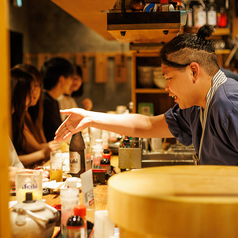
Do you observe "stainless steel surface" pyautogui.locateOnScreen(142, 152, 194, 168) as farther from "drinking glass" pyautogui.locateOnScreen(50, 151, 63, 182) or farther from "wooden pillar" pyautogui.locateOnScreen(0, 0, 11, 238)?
"wooden pillar" pyautogui.locateOnScreen(0, 0, 11, 238)

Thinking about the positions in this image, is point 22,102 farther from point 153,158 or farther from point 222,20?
point 222,20

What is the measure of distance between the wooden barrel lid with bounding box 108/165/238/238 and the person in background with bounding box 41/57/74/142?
3358 millimetres

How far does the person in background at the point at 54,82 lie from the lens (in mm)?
4113

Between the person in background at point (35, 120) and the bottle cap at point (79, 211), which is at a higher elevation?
the person in background at point (35, 120)

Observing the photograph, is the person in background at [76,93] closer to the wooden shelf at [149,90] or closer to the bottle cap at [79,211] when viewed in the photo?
the wooden shelf at [149,90]

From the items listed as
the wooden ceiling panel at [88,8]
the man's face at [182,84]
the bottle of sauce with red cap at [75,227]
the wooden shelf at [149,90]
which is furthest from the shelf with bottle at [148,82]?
the bottle of sauce with red cap at [75,227]

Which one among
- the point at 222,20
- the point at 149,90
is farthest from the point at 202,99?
the point at 222,20

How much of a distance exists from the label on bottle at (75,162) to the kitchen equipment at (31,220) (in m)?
0.94

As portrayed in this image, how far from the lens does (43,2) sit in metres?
7.02

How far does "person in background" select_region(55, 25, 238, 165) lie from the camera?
1.57 metres

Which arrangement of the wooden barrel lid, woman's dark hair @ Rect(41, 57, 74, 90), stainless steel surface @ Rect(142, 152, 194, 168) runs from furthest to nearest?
woman's dark hair @ Rect(41, 57, 74, 90)
stainless steel surface @ Rect(142, 152, 194, 168)
the wooden barrel lid

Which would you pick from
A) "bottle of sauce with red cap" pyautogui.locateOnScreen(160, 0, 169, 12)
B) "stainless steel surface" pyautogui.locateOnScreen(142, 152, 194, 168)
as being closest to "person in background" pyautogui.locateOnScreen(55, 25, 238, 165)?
"bottle of sauce with red cap" pyautogui.locateOnScreen(160, 0, 169, 12)

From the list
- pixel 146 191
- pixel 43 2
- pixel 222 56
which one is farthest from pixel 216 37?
pixel 146 191

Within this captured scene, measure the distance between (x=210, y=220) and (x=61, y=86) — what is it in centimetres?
382
